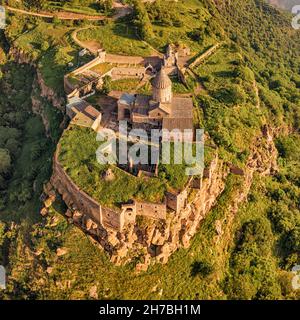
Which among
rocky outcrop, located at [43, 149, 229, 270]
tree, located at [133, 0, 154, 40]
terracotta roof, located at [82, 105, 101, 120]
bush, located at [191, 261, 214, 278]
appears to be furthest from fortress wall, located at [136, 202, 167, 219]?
tree, located at [133, 0, 154, 40]

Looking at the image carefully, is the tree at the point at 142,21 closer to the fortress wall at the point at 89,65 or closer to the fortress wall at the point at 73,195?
the fortress wall at the point at 89,65

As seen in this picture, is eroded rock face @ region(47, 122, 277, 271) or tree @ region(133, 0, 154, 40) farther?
tree @ region(133, 0, 154, 40)

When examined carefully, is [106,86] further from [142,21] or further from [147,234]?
[147,234]

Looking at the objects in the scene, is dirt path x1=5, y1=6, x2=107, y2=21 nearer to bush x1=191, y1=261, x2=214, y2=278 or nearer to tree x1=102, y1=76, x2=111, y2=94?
tree x1=102, y1=76, x2=111, y2=94

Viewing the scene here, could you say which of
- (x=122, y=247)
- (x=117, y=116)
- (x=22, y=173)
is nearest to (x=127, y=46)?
(x=117, y=116)

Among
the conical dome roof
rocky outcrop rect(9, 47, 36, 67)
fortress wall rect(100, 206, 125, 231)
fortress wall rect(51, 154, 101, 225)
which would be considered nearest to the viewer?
fortress wall rect(100, 206, 125, 231)
